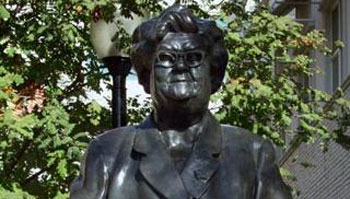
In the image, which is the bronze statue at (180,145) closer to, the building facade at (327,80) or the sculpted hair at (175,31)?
the sculpted hair at (175,31)

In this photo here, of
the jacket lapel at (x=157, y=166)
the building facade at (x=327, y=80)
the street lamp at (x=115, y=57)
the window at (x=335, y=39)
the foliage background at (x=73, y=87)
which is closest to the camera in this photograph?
the jacket lapel at (x=157, y=166)

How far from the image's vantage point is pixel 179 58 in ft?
12.9

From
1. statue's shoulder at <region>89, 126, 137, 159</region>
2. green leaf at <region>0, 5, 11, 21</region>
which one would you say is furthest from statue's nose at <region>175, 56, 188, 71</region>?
green leaf at <region>0, 5, 11, 21</region>

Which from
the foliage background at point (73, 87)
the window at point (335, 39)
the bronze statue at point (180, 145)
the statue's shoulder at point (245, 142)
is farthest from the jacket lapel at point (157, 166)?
the window at point (335, 39)

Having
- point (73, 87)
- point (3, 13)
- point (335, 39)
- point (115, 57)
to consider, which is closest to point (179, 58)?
point (115, 57)

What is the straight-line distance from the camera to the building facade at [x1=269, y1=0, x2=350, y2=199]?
19.5 metres

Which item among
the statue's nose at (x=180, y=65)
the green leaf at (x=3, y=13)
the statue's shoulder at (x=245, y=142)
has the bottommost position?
the statue's shoulder at (x=245, y=142)

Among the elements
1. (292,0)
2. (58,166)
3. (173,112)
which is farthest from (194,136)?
(292,0)

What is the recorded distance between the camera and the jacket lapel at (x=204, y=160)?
12.7 feet

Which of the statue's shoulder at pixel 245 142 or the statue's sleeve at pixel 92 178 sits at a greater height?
the statue's shoulder at pixel 245 142

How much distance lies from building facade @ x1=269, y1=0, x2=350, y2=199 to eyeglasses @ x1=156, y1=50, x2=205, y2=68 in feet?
45.0

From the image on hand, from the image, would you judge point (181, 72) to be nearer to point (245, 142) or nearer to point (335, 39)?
point (245, 142)

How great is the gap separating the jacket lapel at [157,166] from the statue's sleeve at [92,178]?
15cm

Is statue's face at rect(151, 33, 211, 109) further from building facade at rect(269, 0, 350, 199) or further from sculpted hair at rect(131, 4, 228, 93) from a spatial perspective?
building facade at rect(269, 0, 350, 199)
